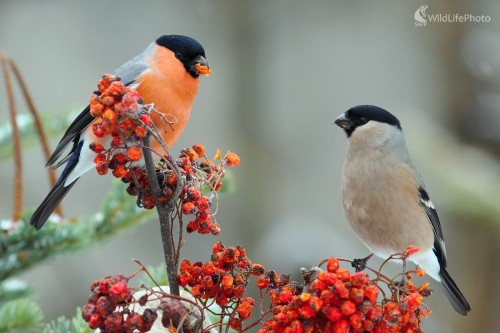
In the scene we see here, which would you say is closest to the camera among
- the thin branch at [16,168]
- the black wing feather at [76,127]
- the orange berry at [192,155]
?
the orange berry at [192,155]

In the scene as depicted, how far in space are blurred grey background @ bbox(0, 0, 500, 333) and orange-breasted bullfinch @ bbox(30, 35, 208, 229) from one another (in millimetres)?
2115

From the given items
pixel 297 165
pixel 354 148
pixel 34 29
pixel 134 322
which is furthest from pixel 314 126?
pixel 134 322

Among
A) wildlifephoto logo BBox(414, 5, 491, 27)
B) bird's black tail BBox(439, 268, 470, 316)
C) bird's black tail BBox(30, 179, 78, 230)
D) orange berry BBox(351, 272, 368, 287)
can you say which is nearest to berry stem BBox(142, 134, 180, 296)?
orange berry BBox(351, 272, 368, 287)

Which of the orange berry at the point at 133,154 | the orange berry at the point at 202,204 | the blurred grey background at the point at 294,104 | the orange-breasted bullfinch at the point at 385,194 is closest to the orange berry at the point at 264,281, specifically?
the orange berry at the point at 202,204

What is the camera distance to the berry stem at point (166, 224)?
0.86 meters

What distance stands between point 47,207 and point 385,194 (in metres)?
0.86

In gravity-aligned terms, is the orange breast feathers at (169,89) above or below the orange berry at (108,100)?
below

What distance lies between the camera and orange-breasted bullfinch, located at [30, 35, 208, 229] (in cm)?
148

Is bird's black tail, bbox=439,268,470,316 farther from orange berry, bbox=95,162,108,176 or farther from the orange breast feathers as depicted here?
orange berry, bbox=95,162,108,176

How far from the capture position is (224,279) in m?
0.88

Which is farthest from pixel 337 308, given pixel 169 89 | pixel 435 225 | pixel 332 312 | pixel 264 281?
pixel 435 225

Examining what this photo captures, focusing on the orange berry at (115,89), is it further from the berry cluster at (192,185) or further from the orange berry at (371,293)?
the orange berry at (371,293)

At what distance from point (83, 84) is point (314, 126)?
77.4 inches

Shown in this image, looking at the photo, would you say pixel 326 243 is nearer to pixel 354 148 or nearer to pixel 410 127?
pixel 410 127
